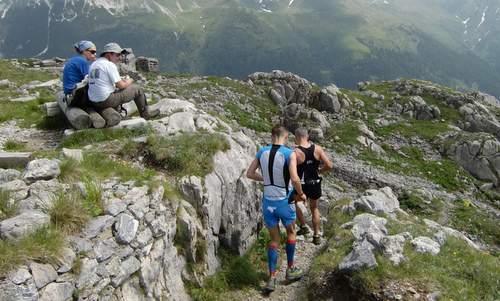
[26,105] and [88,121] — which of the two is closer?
[88,121]

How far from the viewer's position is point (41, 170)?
403 inches

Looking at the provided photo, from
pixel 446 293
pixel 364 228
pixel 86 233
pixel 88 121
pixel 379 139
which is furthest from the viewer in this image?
pixel 379 139

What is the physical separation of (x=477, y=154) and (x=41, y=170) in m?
55.8

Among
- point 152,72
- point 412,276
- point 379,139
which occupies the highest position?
point 412,276

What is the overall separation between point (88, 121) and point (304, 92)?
2013 inches

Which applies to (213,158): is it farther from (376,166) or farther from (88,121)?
(376,166)

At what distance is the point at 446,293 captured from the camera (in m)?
10.6

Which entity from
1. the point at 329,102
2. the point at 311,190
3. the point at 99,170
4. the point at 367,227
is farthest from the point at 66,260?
the point at 329,102

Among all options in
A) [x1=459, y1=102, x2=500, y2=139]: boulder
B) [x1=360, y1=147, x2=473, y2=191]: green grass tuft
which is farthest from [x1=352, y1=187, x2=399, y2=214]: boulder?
[x1=459, y1=102, x2=500, y2=139]: boulder

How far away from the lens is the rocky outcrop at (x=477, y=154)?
52094 mm

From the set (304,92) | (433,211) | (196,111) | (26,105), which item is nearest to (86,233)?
(196,111)

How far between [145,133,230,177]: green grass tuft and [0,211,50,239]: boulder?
5.37 metres

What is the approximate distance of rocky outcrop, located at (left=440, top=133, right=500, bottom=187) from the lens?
2051 inches

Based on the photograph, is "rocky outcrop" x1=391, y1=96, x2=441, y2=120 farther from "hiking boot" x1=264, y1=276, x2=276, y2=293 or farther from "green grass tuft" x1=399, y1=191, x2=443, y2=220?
"hiking boot" x1=264, y1=276, x2=276, y2=293
